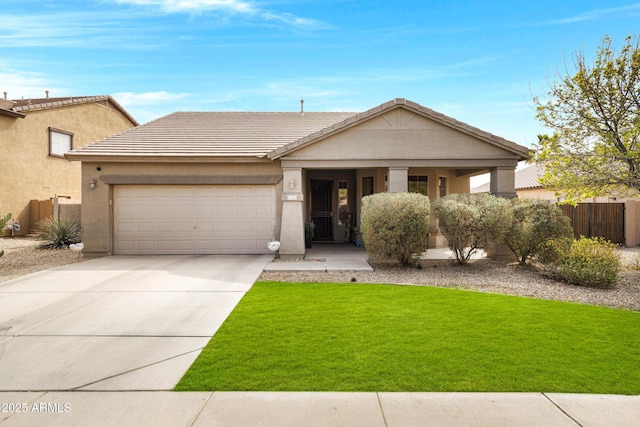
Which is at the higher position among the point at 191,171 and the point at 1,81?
the point at 1,81

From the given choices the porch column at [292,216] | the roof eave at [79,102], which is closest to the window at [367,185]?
the porch column at [292,216]

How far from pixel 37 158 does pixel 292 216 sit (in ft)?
54.5

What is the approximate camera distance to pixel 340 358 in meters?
4.32

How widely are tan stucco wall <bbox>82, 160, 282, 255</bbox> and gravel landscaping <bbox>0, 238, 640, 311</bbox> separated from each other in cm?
101

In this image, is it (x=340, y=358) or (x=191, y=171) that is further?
(x=191, y=171)

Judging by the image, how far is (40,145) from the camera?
1986cm

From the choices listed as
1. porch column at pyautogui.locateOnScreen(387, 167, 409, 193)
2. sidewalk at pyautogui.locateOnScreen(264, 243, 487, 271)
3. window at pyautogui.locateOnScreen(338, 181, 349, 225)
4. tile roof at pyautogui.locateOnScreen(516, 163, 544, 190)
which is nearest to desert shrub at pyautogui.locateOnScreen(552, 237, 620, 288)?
sidewalk at pyautogui.locateOnScreen(264, 243, 487, 271)

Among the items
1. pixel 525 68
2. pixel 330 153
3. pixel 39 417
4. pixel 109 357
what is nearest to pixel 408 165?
pixel 330 153

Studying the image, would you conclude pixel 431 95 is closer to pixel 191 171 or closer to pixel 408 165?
pixel 408 165

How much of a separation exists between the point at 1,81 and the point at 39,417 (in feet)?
85.0

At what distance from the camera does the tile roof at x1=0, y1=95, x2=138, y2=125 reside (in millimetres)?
18562

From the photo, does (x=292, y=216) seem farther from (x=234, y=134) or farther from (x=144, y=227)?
(x=144, y=227)

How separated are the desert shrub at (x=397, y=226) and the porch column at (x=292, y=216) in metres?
2.67

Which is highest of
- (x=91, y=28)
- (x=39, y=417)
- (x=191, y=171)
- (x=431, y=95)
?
(x=91, y=28)
